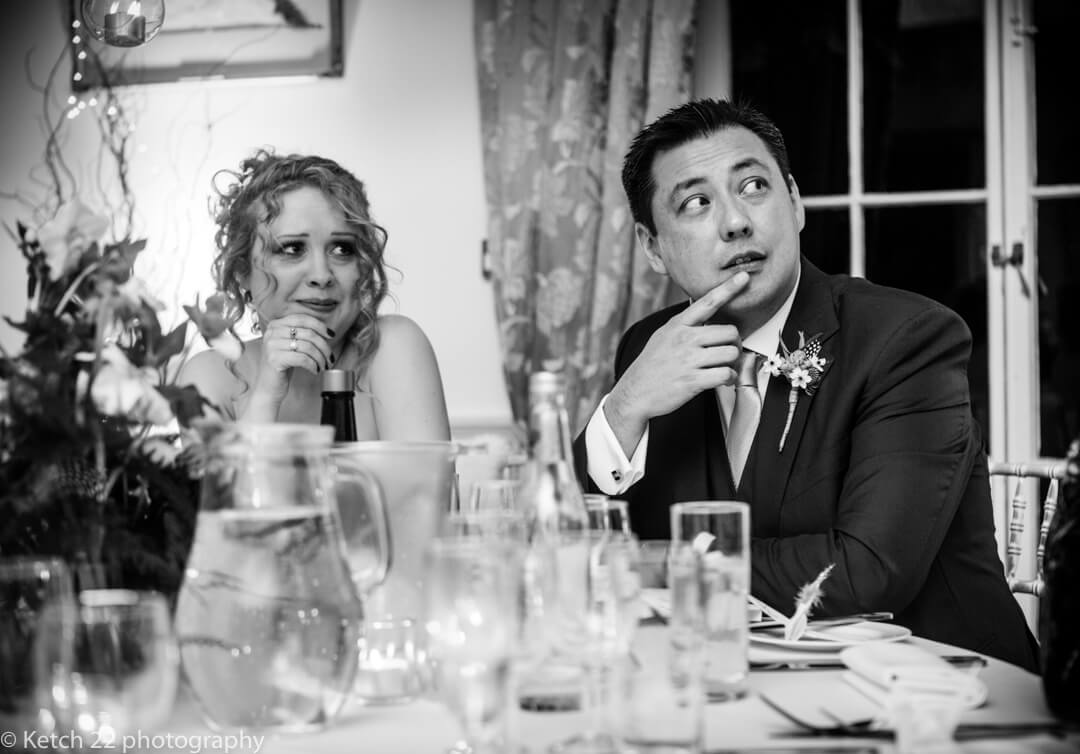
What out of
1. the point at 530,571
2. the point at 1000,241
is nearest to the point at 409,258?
the point at 1000,241

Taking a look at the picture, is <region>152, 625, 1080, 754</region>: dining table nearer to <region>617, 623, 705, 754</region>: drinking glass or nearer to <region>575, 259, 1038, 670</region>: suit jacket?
<region>617, 623, 705, 754</region>: drinking glass

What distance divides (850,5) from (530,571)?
2731 millimetres

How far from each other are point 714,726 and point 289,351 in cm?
120

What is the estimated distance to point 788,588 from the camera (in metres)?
1.41

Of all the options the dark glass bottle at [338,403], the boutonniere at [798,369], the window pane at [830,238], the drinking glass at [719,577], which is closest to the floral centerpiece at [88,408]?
the dark glass bottle at [338,403]

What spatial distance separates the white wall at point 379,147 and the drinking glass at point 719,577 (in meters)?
2.41

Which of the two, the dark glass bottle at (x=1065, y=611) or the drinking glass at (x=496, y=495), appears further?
the drinking glass at (x=496, y=495)

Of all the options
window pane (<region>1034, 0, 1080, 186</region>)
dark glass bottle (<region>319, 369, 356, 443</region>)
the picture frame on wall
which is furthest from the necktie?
the picture frame on wall

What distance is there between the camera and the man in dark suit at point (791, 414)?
5.04ft

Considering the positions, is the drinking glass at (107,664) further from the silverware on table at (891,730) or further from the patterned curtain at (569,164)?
the patterned curtain at (569,164)

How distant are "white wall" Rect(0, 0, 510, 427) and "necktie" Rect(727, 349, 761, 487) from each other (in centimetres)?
149

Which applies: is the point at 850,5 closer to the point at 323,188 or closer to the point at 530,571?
the point at 323,188

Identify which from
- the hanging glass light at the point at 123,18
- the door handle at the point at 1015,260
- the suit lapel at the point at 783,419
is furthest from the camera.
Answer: the door handle at the point at 1015,260

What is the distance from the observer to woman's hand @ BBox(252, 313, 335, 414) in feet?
6.24
